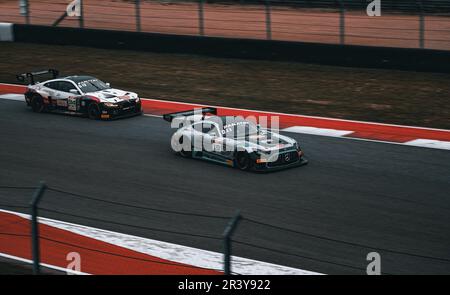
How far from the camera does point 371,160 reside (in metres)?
18.2

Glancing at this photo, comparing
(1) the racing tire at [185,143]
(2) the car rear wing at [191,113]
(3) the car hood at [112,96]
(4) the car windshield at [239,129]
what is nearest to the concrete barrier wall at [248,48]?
(3) the car hood at [112,96]

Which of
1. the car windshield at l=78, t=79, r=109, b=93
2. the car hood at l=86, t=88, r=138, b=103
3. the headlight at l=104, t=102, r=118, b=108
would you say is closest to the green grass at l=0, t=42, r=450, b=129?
the car windshield at l=78, t=79, r=109, b=93

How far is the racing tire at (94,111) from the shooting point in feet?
72.3

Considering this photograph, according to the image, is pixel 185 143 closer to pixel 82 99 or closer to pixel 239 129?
pixel 239 129

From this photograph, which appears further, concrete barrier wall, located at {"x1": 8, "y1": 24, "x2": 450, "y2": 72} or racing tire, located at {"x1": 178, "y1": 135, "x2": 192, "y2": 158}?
concrete barrier wall, located at {"x1": 8, "y1": 24, "x2": 450, "y2": 72}

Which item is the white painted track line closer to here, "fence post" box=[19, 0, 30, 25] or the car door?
the car door

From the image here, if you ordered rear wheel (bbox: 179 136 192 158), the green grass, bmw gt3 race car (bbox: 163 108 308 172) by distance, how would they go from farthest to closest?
1. the green grass
2. rear wheel (bbox: 179 136 192 158)
3. bmw gt3 race car (bbox: 163 108 308 172)

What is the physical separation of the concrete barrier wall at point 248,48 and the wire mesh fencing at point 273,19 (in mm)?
781

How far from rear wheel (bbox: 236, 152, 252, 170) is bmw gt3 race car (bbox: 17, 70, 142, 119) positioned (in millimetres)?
5644

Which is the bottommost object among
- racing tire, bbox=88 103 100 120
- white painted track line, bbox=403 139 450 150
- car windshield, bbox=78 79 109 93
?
white painted track line, bbox=403 139 450 150

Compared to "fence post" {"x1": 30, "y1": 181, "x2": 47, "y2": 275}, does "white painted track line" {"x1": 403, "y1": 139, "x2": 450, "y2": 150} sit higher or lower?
lower

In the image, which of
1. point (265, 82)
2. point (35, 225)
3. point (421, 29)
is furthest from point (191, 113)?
point (421, 29)

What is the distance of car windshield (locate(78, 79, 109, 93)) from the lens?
22.5m
